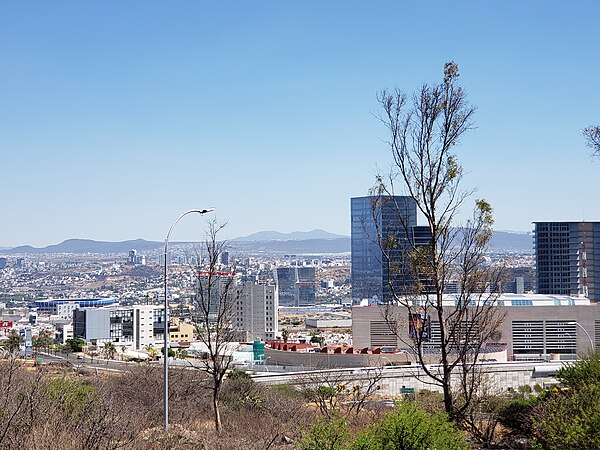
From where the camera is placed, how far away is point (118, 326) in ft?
341

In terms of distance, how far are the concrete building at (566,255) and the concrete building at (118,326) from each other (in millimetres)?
69296

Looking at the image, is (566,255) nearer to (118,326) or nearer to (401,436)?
(118,326)

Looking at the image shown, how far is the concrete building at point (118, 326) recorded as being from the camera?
10231 cm

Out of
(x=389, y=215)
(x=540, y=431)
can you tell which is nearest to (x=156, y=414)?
(x=389, y=215)

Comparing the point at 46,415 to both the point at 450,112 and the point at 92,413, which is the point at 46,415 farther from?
the point at 450,112

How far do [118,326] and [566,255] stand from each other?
77820 mm

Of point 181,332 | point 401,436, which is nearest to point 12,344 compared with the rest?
point 401,436

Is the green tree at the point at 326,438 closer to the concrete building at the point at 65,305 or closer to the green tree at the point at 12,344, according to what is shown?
the green tree at the point at 12,344

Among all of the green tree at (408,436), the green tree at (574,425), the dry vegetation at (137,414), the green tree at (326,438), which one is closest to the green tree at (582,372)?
the green tree at (574,425)

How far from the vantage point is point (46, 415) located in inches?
517

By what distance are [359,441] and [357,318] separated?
58107mm

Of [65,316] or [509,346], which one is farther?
[65,316]

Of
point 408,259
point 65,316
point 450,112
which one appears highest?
point 450,112

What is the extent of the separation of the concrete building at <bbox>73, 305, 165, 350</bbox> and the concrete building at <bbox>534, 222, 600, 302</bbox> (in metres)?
69.3
